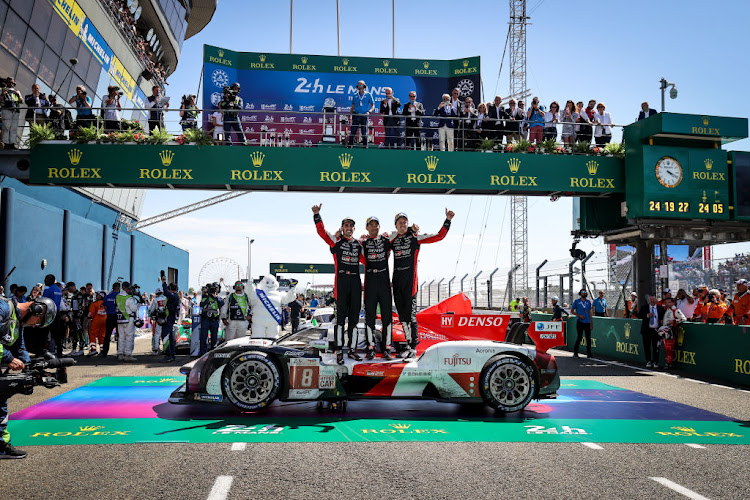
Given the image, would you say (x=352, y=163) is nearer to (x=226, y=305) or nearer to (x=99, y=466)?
(x=226, y=305)

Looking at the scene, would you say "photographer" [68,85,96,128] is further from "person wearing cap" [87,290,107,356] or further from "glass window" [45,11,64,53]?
"glass window" [45,11,64,53]

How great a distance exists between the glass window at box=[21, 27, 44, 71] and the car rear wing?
18970mm

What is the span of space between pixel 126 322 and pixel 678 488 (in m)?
12.3

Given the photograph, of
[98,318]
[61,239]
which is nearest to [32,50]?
[61,239]

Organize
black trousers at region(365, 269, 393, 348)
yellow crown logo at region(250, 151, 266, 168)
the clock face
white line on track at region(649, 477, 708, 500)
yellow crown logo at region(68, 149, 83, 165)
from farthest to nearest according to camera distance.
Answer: the clock face, yellow crown logo at region(250, 151, 266, 168), yellow crown logo at region(68, 149, 83, 165), black trousers at region(365, 269, 393, 348), white line on track at region(649, 477, 708, 500)

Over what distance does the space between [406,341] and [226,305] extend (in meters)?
6.75

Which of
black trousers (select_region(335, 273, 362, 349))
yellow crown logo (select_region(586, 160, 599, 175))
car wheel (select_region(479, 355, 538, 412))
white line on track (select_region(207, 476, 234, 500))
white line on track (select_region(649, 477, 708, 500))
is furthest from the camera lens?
yellow crown logo (select_region(586, 160, 599, 175))

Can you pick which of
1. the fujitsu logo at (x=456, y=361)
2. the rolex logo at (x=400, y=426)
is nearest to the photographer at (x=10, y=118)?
the fujitsu logo at (x=456, y=361)

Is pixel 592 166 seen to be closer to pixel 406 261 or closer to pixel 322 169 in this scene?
pixel 322 169

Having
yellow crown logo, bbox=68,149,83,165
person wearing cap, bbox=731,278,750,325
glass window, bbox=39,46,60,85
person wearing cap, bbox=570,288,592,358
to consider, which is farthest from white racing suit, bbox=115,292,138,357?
person wearing cap, bbox=731,278,750,325

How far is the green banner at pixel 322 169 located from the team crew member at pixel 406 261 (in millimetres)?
6479

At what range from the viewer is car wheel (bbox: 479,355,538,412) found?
763cm

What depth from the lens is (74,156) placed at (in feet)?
48.0

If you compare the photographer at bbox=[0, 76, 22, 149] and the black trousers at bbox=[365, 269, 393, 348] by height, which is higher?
the photographer at bbox=[0, 76, 22, 149]
